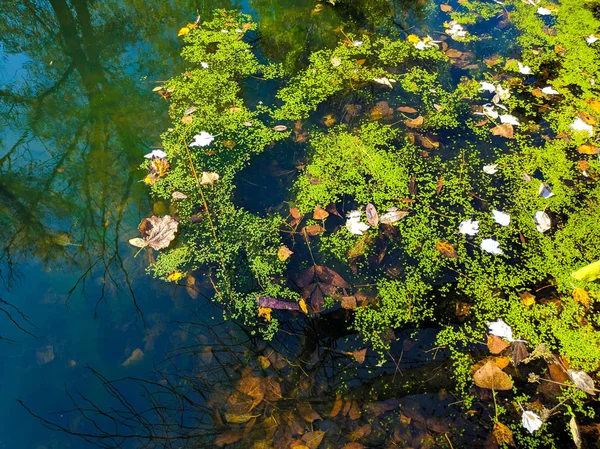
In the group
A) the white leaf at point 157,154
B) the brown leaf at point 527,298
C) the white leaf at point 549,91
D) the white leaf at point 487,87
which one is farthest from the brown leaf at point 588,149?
the white leaf at point 157,154

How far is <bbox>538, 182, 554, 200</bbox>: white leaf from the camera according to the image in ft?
6.05

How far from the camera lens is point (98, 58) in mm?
2793

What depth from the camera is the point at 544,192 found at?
1.85 metres

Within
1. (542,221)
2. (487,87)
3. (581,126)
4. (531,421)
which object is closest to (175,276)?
(531,421)

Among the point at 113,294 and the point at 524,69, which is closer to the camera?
the point at 113,294

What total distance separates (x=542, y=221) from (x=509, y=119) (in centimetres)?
74

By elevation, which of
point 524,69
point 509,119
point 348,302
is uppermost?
point 524,69

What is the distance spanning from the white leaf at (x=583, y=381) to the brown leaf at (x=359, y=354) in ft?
2.34

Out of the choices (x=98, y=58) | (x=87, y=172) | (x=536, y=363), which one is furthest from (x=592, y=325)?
(x=98, y=58)

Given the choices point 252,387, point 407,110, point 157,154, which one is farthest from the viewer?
point 407,110

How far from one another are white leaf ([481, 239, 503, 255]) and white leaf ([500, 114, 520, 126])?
876 millimetres

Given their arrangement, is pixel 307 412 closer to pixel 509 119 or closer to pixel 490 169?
pixel 490 169

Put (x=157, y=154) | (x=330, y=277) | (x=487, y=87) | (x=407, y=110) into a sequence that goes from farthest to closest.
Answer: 1. (x=487, y=87)
2. (x=407, y=110)
3. (x=157, y=154)
4. (x=330, y=277)

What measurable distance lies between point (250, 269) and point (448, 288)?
832 millimetres
